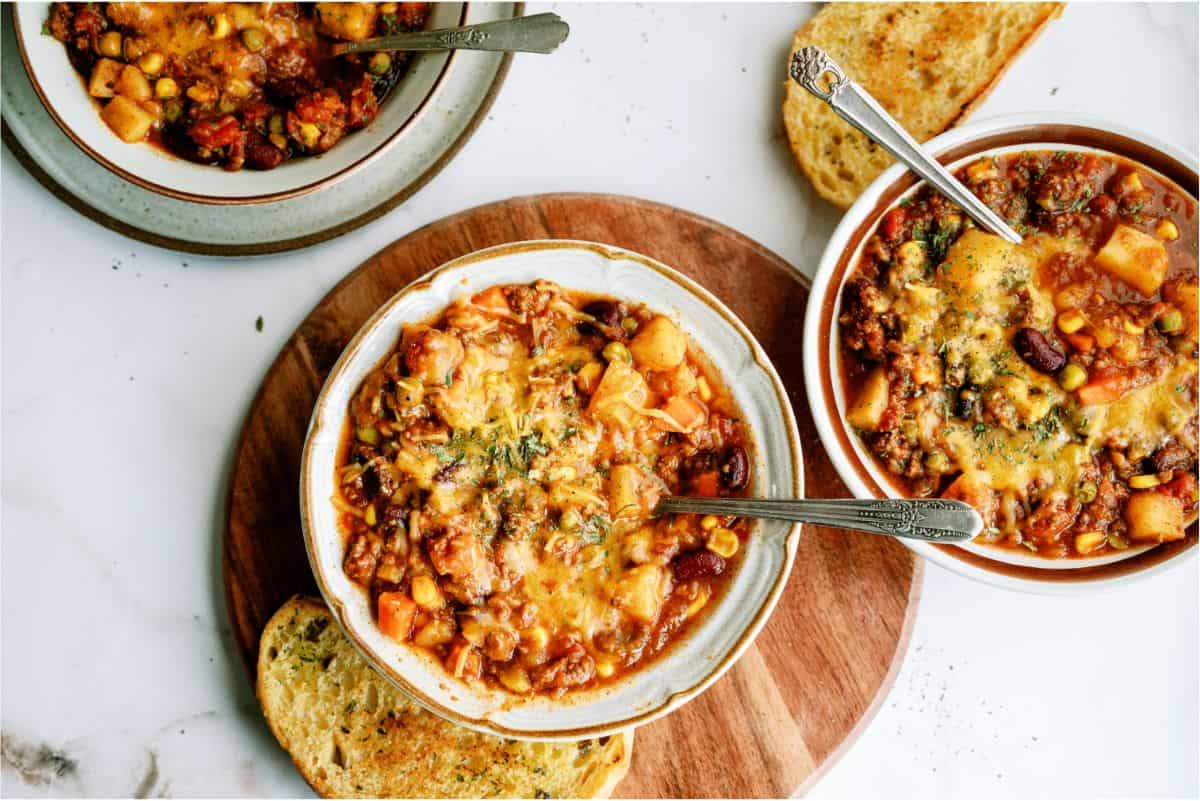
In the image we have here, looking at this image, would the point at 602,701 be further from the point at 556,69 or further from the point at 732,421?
the point at 556,69

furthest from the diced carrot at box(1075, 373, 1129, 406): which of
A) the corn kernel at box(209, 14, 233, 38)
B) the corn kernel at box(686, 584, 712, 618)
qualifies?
Answer: the corn kernel at box(209, 14, 233, 38)

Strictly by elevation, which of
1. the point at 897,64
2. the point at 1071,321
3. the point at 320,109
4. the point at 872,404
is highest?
the point at 897,64

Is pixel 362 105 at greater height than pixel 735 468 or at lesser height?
greater

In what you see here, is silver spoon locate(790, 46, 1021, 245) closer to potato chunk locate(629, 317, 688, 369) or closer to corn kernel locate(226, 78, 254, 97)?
potato chunk locate(629, 317, 688, 369)

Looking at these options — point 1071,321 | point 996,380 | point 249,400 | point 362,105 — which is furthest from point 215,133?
point 1071,321

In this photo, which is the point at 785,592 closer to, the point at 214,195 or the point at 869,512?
the point at 869,512

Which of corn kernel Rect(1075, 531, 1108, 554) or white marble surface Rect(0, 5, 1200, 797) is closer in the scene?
corn kernel Rect(1075, 531, 1108, 554)

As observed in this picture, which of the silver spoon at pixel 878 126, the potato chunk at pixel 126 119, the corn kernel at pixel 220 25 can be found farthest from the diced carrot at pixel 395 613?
the silver spoon at pixel 878 126
